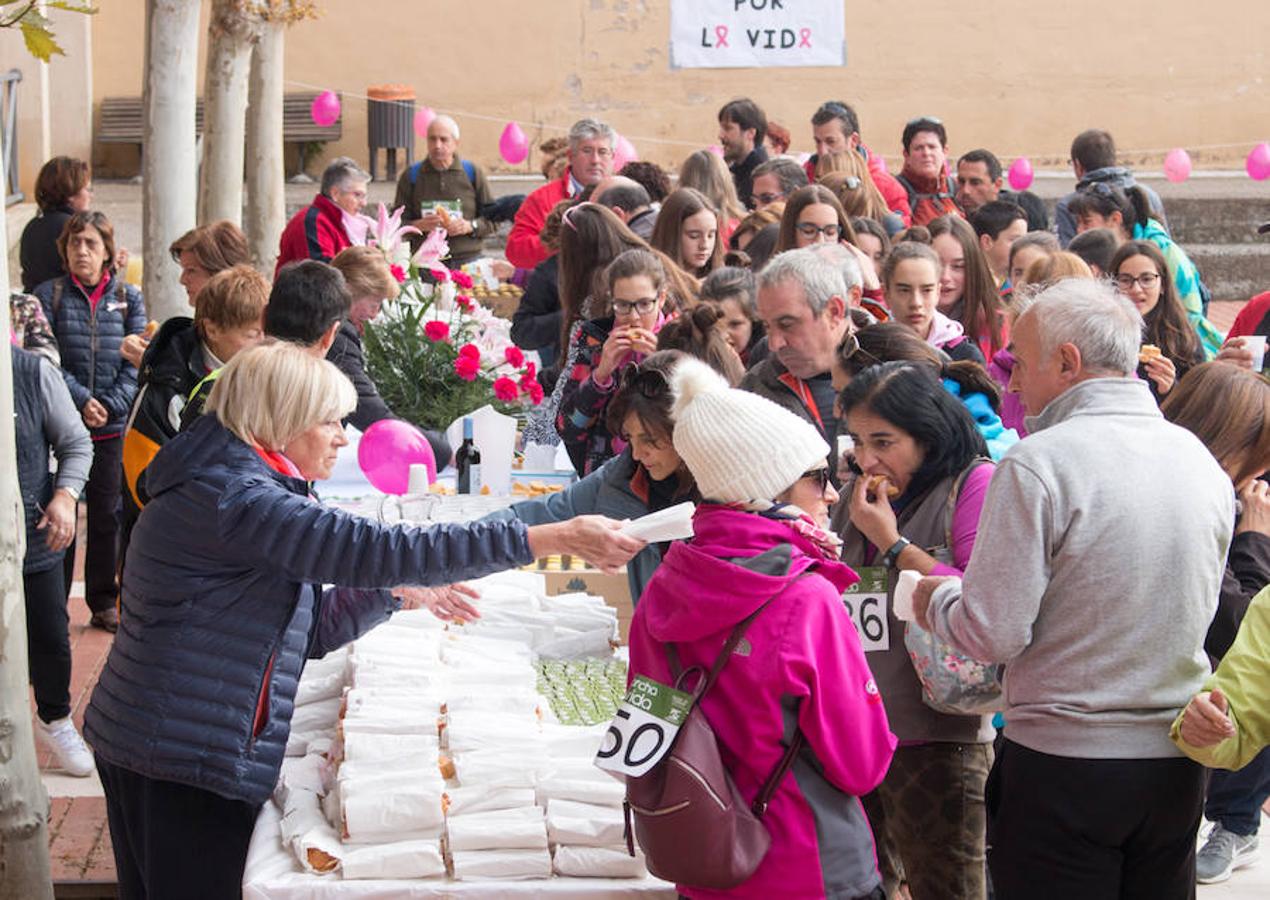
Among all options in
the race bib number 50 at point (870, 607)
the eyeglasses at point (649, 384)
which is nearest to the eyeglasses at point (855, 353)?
the eyeglasses at point (649, 384)

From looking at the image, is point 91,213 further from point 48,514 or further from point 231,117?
point 231,117

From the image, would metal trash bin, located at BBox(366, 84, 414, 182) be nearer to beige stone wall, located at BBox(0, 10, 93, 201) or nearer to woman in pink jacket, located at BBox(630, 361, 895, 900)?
beige stone wall, located at BBox(0, 10, 93, 201)

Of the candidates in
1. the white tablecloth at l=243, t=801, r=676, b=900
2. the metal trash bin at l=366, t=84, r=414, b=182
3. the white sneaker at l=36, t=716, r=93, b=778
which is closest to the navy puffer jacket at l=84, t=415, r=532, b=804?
the white tablecloth at l=243, t=801, r=676, b=900

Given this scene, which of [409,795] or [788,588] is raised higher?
[788,588]

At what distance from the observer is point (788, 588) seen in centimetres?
314

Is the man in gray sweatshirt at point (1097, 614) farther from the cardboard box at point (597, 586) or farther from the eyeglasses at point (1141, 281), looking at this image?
the eyeglasses at point (1141, 281)

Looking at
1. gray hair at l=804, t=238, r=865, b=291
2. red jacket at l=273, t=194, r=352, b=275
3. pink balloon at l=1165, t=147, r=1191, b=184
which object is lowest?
gray hair at l=804, t=238, r=865, b=291

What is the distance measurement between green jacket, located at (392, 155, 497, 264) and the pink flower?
15.3ft

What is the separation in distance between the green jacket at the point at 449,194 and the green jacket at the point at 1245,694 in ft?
28.0

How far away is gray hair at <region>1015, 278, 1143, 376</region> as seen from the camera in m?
3.43

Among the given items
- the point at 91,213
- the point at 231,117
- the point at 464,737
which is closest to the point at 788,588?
the point at 464,737

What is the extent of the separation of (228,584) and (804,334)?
192cm

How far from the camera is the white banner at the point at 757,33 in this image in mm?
14977

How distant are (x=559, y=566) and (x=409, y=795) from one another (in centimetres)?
204
